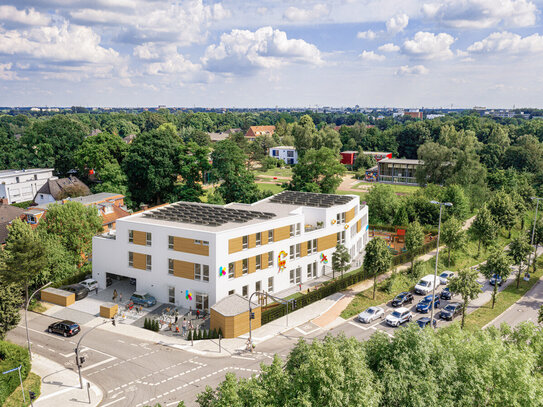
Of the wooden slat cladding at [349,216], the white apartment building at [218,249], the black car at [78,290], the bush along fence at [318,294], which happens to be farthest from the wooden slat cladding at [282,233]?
the black car at [78,290]

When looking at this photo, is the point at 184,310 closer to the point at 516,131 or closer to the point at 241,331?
the point at 241,331

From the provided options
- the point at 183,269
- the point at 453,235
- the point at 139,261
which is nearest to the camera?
the point at 183,269

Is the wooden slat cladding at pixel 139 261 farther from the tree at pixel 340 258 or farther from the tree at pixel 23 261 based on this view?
the tree at pixel 340 258

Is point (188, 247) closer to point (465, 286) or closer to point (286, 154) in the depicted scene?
point (465, 286)

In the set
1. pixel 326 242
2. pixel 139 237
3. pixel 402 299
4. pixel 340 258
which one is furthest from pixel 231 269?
pixel 402 299

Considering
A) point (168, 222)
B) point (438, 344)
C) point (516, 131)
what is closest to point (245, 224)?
point (168, 222)

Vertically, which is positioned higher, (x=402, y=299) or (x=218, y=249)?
(x=218, y=249)
